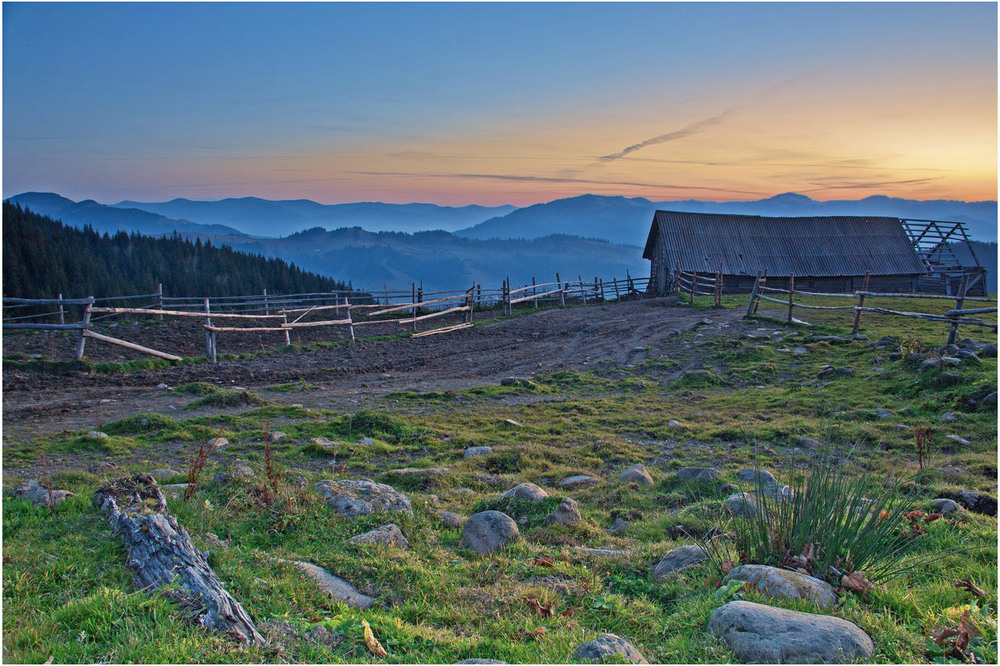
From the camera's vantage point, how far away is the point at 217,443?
25.7ft

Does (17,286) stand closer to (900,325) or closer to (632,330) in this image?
(632,330)

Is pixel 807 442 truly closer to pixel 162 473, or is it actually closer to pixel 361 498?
pixel 361 498

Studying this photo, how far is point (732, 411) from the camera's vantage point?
394 inches

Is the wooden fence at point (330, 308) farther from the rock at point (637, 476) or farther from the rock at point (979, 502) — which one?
the rock at point (979, 502)

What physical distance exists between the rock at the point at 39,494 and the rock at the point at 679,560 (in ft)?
16.1

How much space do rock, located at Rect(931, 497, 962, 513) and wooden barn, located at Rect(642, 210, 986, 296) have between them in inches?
1072

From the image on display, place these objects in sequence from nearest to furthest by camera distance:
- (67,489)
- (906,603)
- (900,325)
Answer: (906,603), (67,489), (900,325)

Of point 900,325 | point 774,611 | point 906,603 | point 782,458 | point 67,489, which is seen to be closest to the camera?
point 774,611

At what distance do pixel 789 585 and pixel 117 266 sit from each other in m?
50.2

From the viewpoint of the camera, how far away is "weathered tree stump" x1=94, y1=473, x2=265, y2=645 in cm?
318

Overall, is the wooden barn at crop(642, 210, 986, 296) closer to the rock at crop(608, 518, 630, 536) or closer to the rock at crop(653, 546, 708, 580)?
the rock at crop(608, 518, 630, 536)

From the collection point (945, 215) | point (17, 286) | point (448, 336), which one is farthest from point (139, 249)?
point (945, 215)

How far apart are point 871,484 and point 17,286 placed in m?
40.2

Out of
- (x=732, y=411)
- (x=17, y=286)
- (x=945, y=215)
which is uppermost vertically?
(x=945, y=215)
